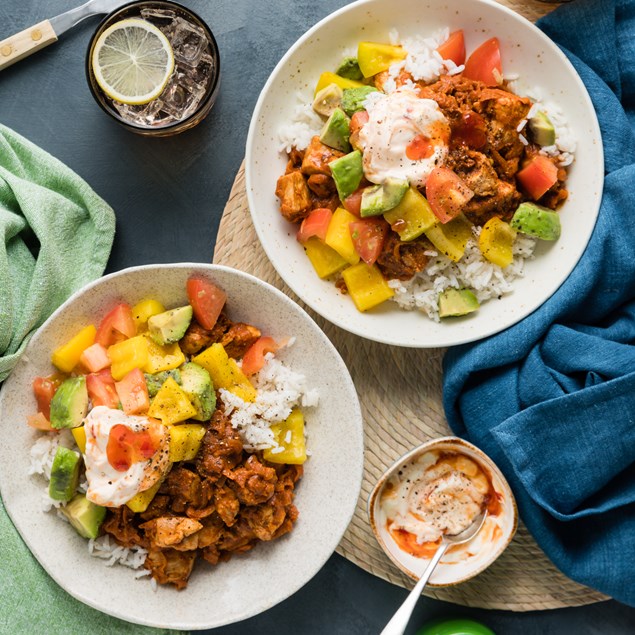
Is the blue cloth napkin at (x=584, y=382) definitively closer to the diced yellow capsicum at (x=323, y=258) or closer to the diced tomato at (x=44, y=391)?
the diced yellow capsicum at (x=323, y=258)

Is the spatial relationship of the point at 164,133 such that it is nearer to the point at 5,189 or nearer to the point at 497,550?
the point at 5,189

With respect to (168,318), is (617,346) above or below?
below

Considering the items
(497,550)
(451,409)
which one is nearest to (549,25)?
(451,409)

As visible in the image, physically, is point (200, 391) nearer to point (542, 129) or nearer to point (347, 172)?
point (347, 172)

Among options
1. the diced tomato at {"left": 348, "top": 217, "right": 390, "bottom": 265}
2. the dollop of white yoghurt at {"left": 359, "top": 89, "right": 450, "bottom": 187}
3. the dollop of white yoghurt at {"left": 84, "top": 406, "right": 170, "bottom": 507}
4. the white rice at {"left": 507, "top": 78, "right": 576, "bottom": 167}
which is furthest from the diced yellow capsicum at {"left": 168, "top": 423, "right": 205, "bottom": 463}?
the white rice at {"left": 507, "top": 78, "right": 576, "bottom": 167}

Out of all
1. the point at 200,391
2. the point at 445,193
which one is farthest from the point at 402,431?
the point at 445,193

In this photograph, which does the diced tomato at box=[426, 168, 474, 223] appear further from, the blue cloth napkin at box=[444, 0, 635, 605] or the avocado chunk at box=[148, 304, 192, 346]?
the avocado chunk at box=[148, 304, 192, 346]
